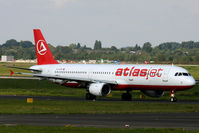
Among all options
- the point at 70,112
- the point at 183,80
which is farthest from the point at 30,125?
the point at 183,80

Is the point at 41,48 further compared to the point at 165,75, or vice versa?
the point at 41,48

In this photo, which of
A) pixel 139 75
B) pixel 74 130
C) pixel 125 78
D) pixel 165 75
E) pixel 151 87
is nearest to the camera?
pixel 74 130

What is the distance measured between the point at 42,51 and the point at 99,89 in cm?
1392

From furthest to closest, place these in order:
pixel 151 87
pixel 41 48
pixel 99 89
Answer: pixel 41 48, pixel 151 87, pixel 99 89

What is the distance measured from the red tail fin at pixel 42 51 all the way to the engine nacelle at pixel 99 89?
11493 millimetres

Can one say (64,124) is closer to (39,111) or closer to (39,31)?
(39,111)

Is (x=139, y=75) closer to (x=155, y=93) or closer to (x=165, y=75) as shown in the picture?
(x=165, y=75)

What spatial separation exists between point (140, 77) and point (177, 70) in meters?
3.98

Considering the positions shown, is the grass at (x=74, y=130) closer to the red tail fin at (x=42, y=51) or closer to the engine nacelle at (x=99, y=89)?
the engine nacelle at (x=99, y=89)

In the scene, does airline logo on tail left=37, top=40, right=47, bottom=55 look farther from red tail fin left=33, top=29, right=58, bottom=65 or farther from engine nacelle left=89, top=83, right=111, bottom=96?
engine nacelle left=89, top=83, right=111, bottom=96

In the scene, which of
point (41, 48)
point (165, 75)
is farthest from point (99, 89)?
point (41, 48)

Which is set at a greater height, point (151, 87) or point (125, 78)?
point (125, 78)

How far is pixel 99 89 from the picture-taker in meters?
52.8

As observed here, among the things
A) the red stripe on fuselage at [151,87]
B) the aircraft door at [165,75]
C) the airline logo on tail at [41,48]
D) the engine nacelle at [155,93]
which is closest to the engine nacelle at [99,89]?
the red stripe on fuselage at [151,87]
